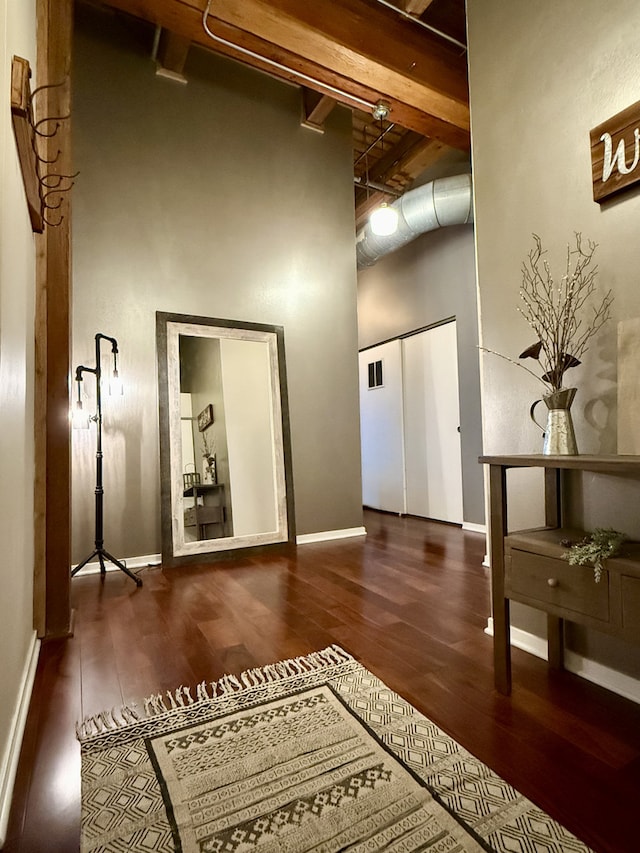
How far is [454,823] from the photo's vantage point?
3.16 feet

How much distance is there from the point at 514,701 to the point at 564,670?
0.33 m

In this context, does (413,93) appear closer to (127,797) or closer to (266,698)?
(266,698)

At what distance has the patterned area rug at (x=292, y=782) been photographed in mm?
941

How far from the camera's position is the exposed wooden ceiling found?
2.29 metres

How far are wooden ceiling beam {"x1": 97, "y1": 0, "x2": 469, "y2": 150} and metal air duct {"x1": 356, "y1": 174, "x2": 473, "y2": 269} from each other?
1032 millimetres

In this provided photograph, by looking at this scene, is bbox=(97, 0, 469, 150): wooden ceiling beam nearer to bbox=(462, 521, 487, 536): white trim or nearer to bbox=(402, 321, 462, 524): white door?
bbox=(402, 321, 462, 524): white door

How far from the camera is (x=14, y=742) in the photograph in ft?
3.95

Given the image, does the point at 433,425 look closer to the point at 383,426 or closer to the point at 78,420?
the point at 383,426

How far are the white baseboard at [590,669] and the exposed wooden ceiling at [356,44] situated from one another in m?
2.99

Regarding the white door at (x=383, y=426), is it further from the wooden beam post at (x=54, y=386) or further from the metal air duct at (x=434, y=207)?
the wooden beam post at (x=54, y=386)

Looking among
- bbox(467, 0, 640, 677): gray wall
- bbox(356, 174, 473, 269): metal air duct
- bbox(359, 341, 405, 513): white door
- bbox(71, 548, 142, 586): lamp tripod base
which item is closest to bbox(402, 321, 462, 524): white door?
bbox(359, 341, 405, 513): white door

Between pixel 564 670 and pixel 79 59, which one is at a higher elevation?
pixel 79 59

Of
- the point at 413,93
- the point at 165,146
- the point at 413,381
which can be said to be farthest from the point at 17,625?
the point at 413,381

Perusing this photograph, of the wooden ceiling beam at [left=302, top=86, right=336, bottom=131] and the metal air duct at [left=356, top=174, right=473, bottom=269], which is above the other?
the wooden ceiling beam at [left=302, top=86, right=336, bottom=131]
